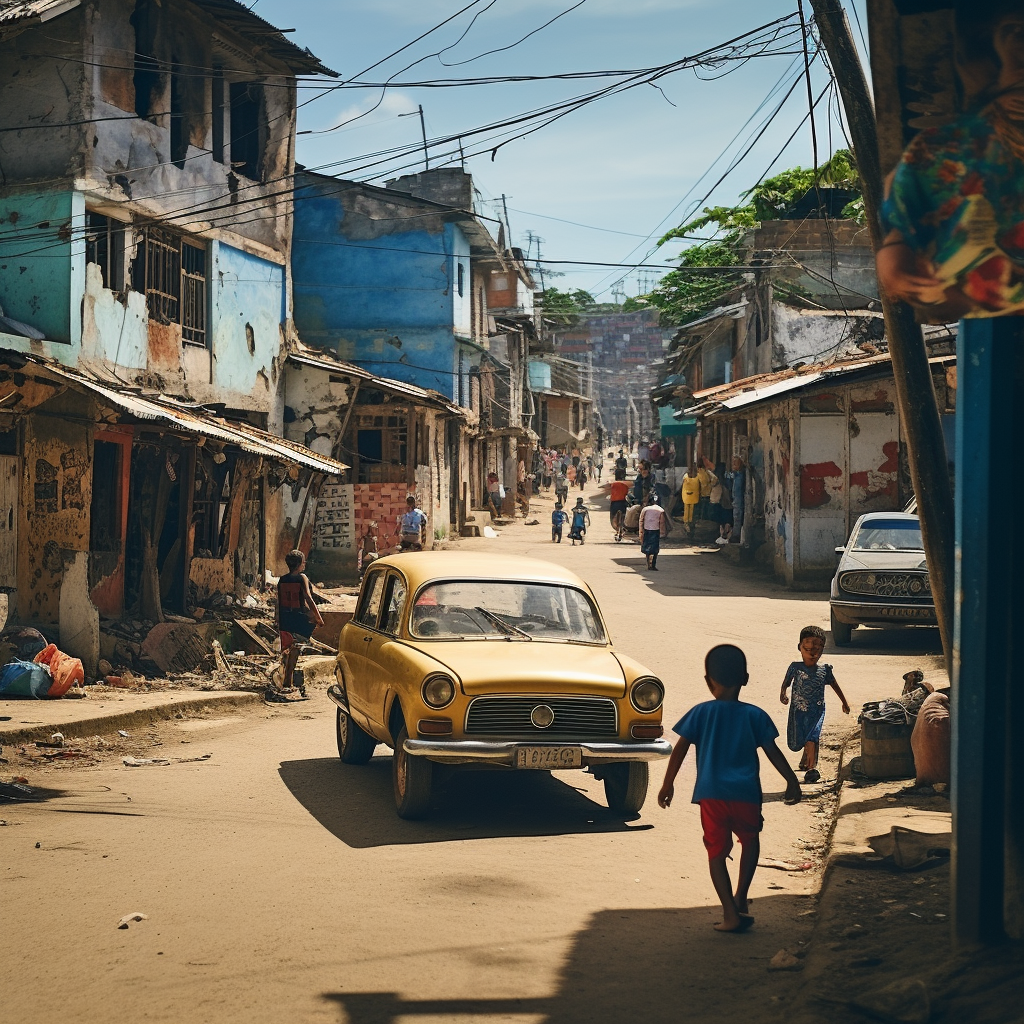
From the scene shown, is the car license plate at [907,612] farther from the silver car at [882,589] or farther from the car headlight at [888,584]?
the car headlight at [888,584]

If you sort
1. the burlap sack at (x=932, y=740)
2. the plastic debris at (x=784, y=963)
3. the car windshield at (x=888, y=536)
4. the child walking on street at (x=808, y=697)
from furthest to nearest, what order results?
the car windshield at (x=888, y=536)
the child walking on street at (x=808, y=697)
the burlap sack at (x=932, y=740)
the plastic debris at (x=784, y=963)

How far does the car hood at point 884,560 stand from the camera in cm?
1758

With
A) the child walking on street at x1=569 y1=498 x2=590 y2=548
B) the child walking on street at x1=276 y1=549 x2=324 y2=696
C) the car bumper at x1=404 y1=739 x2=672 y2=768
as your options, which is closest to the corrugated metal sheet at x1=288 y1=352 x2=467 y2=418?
the child walking on street at x1=569 y1=498 x2=590 y2=548

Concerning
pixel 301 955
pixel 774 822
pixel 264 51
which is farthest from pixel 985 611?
pixel 264 51

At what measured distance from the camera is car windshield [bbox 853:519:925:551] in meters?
18.4

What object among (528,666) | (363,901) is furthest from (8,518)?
(363,901)

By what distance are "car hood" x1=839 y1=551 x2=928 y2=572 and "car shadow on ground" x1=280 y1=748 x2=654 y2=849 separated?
26.6 ft

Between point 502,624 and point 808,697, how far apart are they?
2.46 m

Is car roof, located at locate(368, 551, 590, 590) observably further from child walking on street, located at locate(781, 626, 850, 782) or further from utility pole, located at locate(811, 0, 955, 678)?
utility pole, located at locate(811, 0, 955, 678)

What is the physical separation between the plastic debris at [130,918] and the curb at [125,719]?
213 inches

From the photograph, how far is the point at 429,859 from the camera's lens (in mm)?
7684

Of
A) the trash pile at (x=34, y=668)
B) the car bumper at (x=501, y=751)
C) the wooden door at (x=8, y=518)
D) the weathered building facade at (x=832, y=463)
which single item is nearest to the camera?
the car bumper at (x=501, y=751)

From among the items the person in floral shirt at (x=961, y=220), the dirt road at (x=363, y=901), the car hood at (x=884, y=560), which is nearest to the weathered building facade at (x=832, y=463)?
the car hood at (x=884, y=560)

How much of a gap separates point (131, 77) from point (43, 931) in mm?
16347
